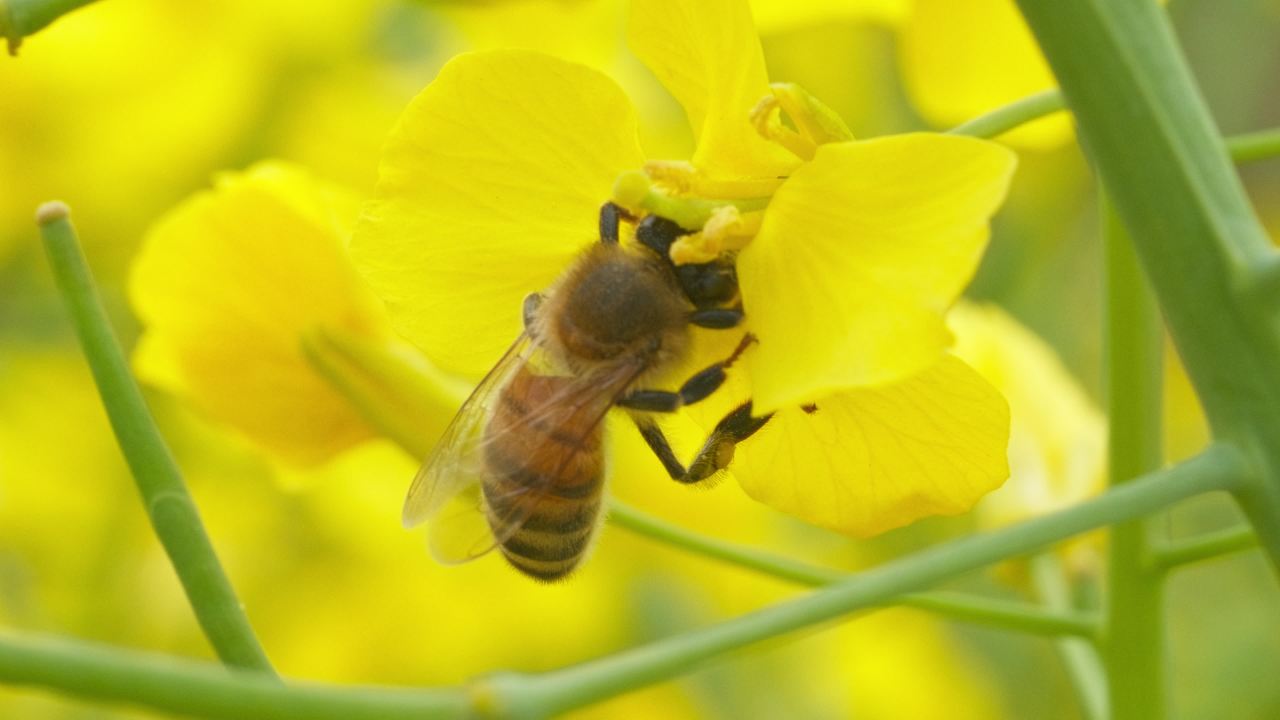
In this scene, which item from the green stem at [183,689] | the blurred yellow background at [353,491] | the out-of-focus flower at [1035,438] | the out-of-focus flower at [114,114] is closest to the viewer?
the green stem at [183,689]

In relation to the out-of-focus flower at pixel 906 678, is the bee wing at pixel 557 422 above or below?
above

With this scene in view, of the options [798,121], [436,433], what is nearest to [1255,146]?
[798,121]

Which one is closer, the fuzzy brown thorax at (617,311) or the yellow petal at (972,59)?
the fuzzy brown thorax at (617,311)

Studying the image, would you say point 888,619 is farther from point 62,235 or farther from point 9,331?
point 62,235

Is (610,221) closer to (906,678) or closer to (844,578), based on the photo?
(844,578)

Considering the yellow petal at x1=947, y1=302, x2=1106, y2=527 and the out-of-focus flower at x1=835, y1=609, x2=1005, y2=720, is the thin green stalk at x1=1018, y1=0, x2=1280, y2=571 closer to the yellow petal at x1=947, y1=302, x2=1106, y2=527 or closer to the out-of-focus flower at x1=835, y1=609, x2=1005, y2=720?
the yellow petal at x1=947, y1=302, x2=1106, y2=527

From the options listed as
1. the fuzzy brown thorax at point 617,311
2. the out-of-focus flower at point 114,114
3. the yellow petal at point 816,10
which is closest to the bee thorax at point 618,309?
the fuzzy brown thorax at point 617,311

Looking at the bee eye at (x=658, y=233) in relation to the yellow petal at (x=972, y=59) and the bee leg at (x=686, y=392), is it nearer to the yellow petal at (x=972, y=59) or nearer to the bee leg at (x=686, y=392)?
the bee leg at (x=686, y=392)
